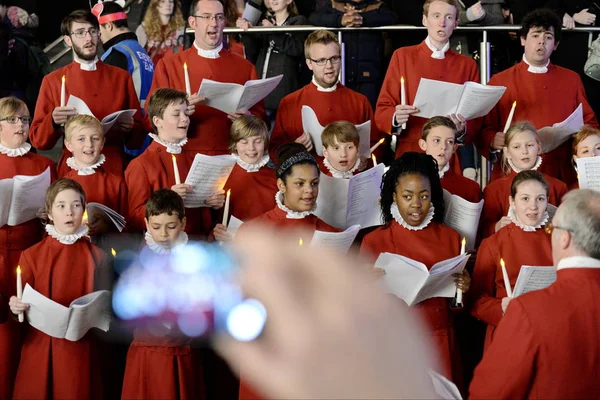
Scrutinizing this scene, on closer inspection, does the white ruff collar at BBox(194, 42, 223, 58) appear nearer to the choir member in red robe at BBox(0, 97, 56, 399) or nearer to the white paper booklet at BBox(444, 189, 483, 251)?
the choir member in red robe at BBox(0, 97, 56, 399)

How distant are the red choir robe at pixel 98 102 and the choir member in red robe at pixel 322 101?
0.89 metres

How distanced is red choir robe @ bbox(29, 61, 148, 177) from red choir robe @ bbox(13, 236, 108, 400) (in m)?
1.00

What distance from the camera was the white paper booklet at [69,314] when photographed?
4.82m

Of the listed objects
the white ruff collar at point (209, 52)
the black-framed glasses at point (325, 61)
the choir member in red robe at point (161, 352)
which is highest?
the white ruff collar at point (209, 52)

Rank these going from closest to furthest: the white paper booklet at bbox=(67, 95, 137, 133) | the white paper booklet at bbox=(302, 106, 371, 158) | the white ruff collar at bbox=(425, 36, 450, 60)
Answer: the white paper booklet at bbox=(67, 95, 137, 133) → the white paper booklet at bbox=(302, 106, 371, 158) → the white ruff collar at bbox=(425, 36, 450, 60)

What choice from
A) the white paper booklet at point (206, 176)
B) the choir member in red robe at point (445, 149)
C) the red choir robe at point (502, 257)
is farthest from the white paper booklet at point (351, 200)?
the red choir robe at point (502, 257)

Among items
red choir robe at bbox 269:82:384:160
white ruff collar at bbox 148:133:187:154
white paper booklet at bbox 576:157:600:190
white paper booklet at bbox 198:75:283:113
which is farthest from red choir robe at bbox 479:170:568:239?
white ruff collar at bbox 148:133:187:154

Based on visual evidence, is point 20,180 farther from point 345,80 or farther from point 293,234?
point 345,80

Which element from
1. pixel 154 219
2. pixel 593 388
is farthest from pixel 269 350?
pixel 154 219

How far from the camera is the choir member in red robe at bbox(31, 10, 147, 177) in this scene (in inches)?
241

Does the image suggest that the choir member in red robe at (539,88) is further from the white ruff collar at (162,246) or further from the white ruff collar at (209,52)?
the white ruff collar at (162,246)

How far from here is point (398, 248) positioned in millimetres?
5336

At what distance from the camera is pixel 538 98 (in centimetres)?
660

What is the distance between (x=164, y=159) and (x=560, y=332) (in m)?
2.87
